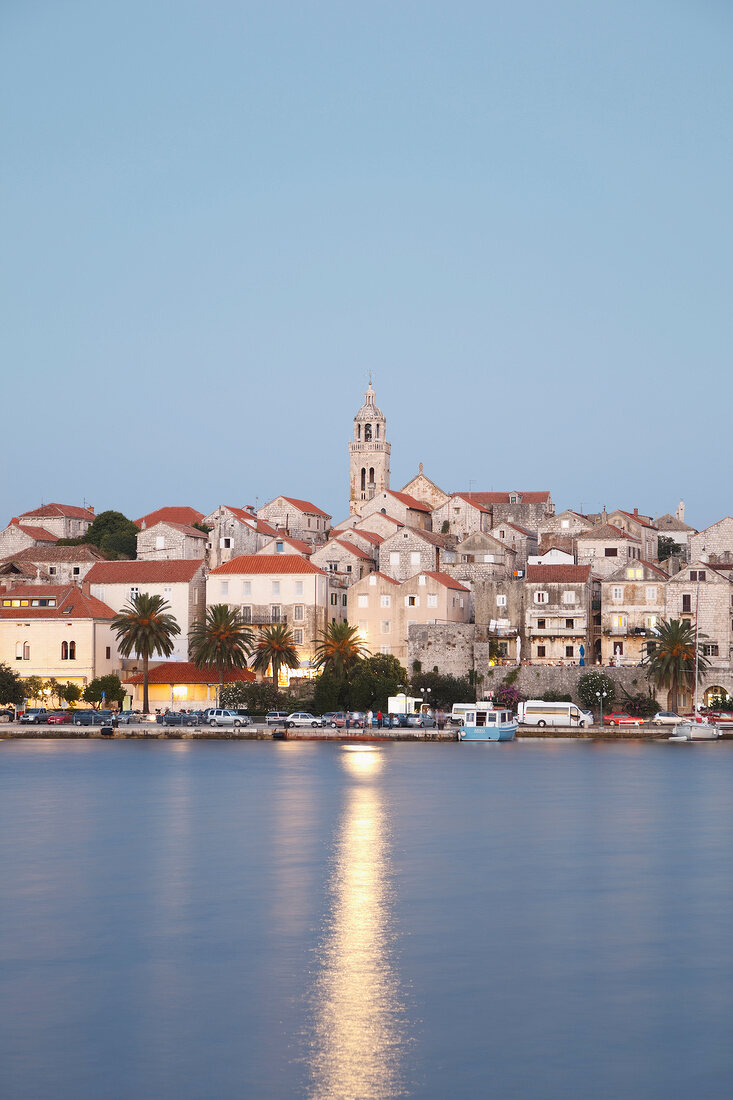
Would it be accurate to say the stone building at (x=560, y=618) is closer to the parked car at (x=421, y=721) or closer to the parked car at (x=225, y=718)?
the parked car at (x=421, y=721)

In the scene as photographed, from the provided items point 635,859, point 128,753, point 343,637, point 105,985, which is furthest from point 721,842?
point 343,637

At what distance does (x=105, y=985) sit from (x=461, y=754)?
173 ft

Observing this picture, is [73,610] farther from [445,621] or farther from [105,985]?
[105,985]

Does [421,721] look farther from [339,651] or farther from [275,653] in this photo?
[275,653]

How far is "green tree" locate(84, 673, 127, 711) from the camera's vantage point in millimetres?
91125

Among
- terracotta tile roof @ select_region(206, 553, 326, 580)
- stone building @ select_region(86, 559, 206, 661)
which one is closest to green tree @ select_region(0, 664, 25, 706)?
stone building @ select_region(86, 559, 206, 661)

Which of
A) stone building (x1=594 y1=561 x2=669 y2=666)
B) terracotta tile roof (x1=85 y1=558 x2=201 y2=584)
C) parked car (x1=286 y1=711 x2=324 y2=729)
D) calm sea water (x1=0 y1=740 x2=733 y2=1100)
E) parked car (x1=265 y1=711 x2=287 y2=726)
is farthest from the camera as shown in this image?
terracotta tile roof (x1=85 y1=558 x2=201 y2=584)

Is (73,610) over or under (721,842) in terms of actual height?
over

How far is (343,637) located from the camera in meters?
86.4

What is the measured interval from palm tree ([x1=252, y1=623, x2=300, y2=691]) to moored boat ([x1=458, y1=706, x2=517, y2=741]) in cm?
1185

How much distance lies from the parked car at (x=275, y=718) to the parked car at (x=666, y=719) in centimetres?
2082

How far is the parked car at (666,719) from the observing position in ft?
269

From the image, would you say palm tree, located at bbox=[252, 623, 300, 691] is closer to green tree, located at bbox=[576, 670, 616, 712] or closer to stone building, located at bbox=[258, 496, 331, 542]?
green tree, located at bbox=[576, 670, 616, 712]

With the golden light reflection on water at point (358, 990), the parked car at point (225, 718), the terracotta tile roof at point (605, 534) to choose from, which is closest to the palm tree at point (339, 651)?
the parked car at point (225, 718)
